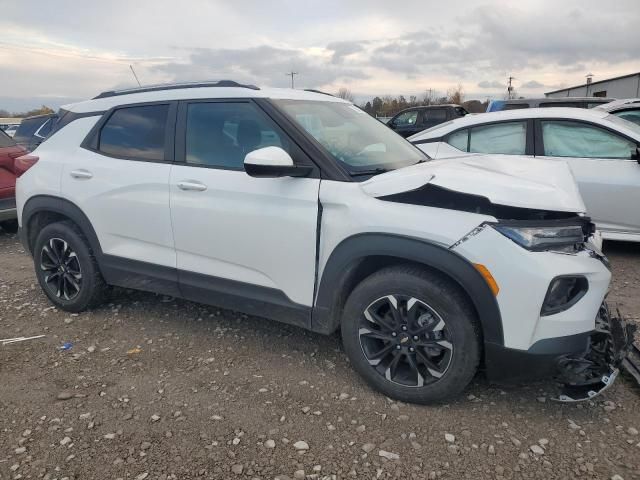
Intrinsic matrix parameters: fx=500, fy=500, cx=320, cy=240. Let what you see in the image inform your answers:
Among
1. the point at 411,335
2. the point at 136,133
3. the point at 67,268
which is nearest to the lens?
the point at 411,335

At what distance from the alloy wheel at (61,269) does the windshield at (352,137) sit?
2.19m

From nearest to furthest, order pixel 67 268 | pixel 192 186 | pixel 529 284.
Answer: pixel 529 284, pixel 192 186, pixel 67 268

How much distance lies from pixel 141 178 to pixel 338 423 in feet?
7.02

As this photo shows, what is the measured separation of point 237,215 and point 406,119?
1425 cm

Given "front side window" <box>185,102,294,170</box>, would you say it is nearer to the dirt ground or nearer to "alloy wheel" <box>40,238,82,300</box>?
the dirt ground

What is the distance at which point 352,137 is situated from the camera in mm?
3354

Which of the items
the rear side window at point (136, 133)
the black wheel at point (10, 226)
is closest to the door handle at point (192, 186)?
the rear side window at point (136, 133)

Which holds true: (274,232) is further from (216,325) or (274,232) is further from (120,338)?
(120,338)

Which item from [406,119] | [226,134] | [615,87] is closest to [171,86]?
[226,134]

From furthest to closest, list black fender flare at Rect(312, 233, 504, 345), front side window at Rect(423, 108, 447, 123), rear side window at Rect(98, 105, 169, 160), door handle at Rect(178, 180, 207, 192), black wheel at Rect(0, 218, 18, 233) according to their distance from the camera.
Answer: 1. front side window at Rect(423, 108, 447, 123)
2. black wheel at Rect(0, 218, 18, 233)
3. rear side window at Rect(98, 105, 169, 160)
4. door handle at Rect(178, 180, 207, 192)
5. black fender flare at Rect(312, 233, 504, 345)

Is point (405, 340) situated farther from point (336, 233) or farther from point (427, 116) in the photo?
point (427, 116)

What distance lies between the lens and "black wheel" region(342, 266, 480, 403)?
2562 millimetres

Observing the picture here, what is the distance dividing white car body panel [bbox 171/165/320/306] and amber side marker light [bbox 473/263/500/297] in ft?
3.09

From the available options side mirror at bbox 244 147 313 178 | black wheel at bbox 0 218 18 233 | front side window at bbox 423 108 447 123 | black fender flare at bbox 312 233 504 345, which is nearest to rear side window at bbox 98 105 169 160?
side mirror at bbox 244 147 313 178
